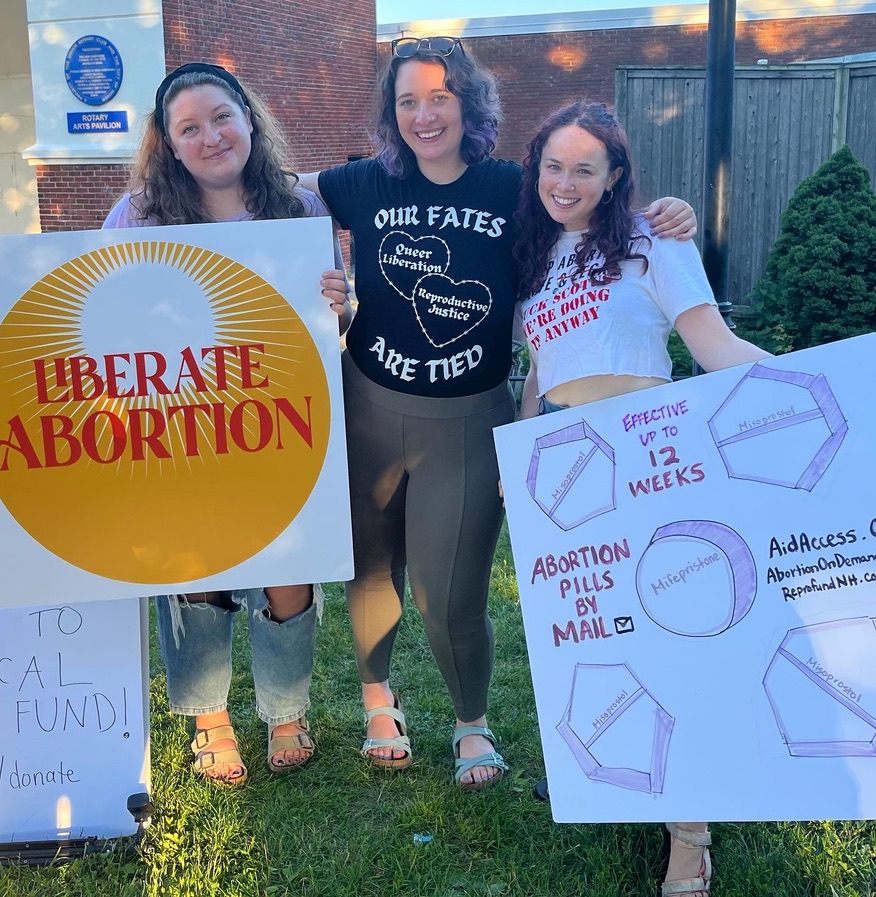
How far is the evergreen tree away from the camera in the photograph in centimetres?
613

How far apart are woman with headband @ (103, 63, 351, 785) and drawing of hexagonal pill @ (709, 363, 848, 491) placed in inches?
35.9

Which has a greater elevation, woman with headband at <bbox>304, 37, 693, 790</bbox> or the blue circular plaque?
the blue circular plaque

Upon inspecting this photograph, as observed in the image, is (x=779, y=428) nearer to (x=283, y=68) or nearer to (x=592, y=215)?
(x=592, y=215)

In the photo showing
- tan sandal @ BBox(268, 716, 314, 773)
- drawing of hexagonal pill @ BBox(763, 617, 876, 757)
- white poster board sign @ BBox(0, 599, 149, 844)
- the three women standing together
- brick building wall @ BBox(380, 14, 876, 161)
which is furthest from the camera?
brick building wall @ BBox(380, 14, 876, 161)

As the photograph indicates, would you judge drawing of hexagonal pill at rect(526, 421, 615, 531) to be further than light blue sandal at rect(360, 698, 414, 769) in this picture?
No

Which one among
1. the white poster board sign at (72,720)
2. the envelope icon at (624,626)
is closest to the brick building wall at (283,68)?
the white poster board sign at (72,720)

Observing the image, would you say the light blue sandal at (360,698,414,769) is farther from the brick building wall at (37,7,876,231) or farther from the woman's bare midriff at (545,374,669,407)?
the brick building wall at (37,7,876,231)

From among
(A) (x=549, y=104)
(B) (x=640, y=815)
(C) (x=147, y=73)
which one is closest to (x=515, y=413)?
(B) (x=640, y=815)

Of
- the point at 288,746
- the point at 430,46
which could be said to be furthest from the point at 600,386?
the point at 288,746

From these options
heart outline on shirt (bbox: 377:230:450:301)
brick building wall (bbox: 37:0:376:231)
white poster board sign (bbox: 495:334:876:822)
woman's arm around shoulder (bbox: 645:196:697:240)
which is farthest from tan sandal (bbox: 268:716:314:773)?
brick building wall (bbox: 37:0:376:231)

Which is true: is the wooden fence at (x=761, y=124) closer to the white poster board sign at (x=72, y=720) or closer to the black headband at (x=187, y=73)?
the black headband at (x=187, y=73)

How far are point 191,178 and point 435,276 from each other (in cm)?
64

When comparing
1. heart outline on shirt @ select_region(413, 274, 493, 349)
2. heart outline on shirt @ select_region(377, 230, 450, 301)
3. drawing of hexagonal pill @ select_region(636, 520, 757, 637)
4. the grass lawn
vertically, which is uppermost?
heart outline on shirt @ select_region(377, 230, 450, 301)

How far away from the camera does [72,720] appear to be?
7.48 feet
